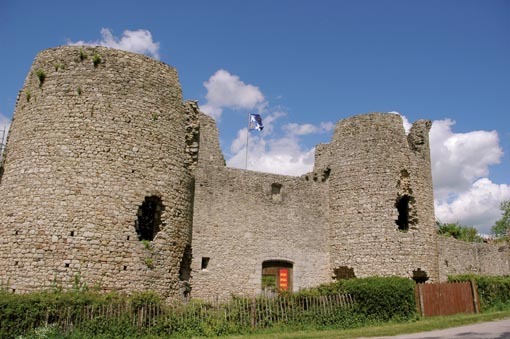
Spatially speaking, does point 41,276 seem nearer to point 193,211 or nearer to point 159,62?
point 193,211

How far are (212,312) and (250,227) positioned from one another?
687 cm

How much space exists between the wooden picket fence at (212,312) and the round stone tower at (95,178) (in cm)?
184

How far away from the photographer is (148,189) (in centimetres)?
1678

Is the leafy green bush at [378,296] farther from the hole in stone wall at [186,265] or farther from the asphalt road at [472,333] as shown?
the hole in stone wall at [186,265]

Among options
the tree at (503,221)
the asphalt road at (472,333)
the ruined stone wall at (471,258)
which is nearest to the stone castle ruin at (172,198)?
the ruined stone wall at (471,258)

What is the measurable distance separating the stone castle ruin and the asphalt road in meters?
5.56

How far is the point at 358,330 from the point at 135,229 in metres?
8.25

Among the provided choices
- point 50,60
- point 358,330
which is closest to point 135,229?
A: point 50,60

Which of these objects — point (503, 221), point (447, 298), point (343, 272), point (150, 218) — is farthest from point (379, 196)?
point (503, 221)

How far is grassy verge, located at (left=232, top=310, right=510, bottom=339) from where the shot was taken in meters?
14.5

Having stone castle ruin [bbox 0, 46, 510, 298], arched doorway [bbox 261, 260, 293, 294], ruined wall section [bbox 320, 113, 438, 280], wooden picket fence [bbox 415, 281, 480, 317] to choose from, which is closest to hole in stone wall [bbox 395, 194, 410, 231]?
stone castle ruin [bbox 0, 46, 510, 298]

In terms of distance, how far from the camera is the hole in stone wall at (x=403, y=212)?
22.8 meters

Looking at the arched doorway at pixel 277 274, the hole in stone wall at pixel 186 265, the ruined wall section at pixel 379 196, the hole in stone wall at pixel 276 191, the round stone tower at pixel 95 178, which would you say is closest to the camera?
the round stone tower at pixel 95 178

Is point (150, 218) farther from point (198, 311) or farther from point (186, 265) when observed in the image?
point (198, 311)
